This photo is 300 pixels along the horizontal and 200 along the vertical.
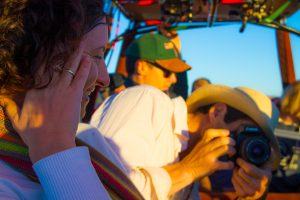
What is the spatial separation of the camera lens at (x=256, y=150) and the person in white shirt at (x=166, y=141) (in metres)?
0.03

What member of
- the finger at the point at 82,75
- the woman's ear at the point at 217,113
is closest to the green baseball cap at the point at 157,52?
the woman's ear at the point at 217,113

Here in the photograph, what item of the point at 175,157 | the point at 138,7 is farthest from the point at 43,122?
the point at 138,7

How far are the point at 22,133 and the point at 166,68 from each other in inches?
51.5

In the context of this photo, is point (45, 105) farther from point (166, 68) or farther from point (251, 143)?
point (166, 68)

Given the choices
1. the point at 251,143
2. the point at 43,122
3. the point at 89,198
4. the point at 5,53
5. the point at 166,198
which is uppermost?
the point at 5,53

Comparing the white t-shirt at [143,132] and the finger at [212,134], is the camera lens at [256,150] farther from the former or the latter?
the white t-shirt at [143,132]

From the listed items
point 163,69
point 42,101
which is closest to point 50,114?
point 42,101

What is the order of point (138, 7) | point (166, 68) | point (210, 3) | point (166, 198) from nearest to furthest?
1. point (166, 198)
2. point (166, 68)
3. point (210, 3)
4. point (138, 7)

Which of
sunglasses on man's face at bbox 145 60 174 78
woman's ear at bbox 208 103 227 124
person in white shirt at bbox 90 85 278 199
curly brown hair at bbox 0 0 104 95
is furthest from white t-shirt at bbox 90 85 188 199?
curly brown hair at bbox 0 0 104 95

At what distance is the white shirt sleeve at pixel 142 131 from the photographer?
1251 millimetres

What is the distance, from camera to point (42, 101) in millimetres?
639

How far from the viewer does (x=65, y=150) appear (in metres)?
0.64

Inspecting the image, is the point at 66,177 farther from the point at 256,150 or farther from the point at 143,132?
the point at 256,150

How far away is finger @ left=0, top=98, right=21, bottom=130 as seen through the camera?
65 centimetres
